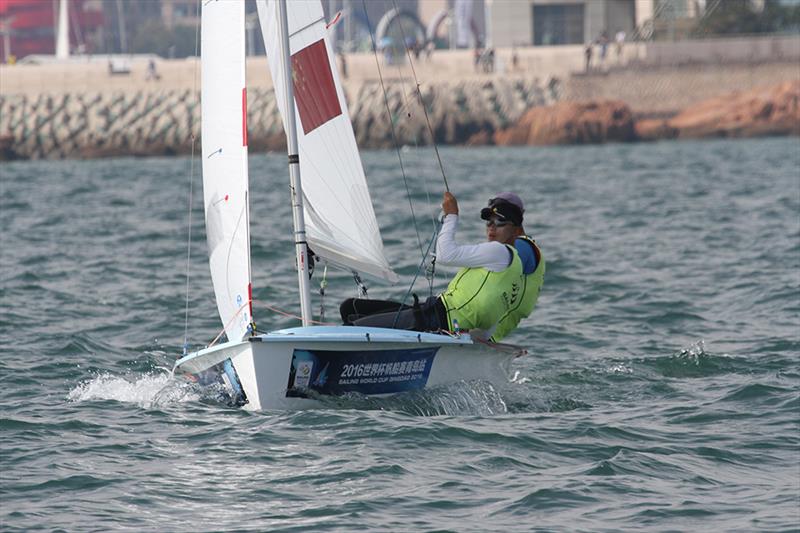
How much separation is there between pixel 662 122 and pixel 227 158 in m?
42.1

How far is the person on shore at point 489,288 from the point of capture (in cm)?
980

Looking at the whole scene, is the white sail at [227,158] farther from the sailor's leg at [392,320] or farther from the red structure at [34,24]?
the red structure at [34,24]

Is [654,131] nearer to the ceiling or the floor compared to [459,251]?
nearer to the floor

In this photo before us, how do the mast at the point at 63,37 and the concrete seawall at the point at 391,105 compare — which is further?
the mast at the point at 63,37

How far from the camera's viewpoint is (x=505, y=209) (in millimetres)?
10000

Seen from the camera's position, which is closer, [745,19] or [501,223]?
[501,223]

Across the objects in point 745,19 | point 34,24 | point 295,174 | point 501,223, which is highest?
point 34,24

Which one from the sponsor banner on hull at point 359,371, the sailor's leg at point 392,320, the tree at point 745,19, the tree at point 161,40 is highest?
the tree at point 161,40

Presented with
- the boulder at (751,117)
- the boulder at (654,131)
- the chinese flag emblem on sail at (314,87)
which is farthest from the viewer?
the boulder at (654,131)

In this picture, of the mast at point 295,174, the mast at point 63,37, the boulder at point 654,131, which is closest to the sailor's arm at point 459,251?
the mast at point 295,174

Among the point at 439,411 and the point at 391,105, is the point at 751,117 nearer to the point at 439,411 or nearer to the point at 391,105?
the point at 391,105

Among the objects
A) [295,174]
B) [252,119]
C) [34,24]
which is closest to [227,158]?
[295,174]

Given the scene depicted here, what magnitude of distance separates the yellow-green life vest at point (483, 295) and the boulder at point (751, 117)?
40.9m

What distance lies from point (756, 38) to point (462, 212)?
105 feet
